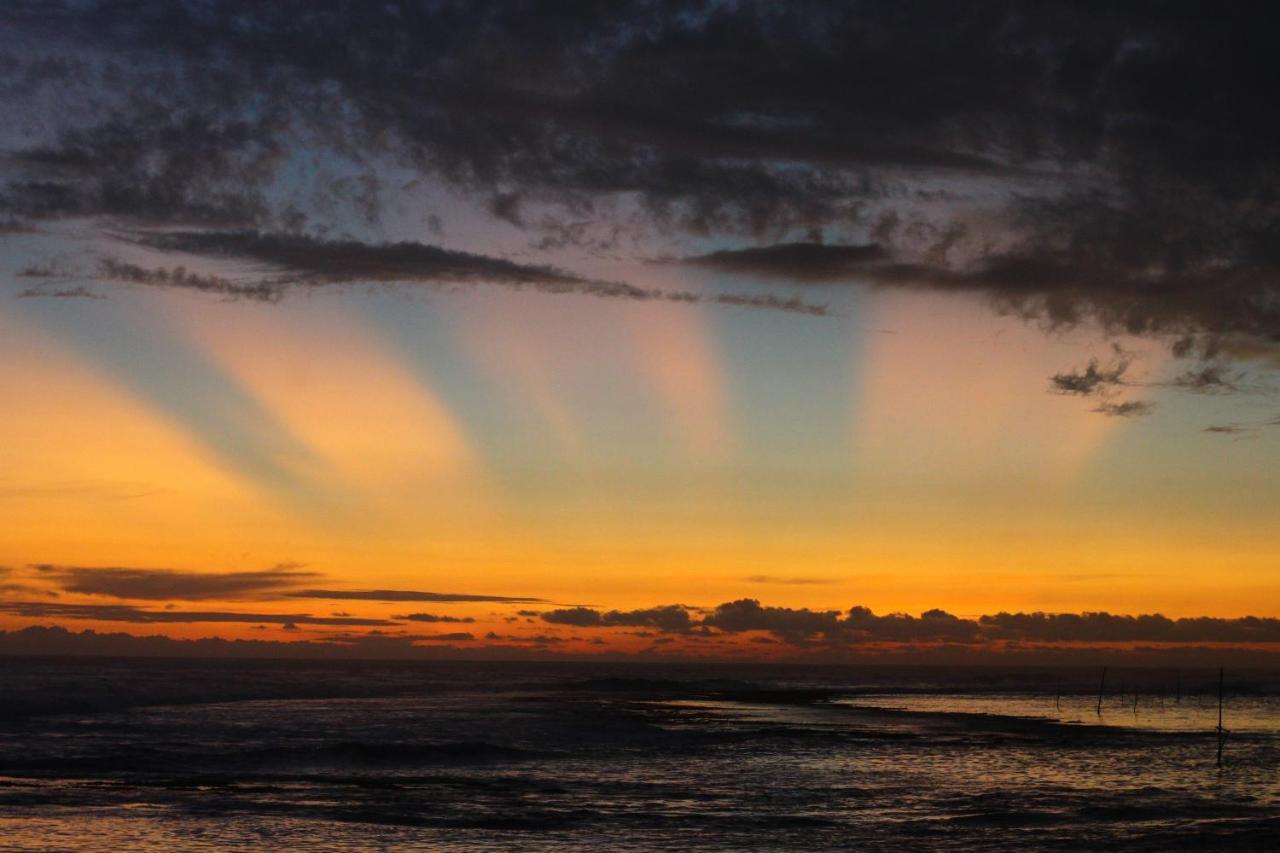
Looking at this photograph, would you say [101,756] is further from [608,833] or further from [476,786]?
[608,833]

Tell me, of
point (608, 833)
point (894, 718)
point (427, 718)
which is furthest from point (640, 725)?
point (608, 833)

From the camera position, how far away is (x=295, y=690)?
11519 cm

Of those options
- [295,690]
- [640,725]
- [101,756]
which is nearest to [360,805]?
[101,756]

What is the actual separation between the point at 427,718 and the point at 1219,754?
46.7m

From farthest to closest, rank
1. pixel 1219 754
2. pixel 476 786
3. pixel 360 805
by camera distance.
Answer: pixel 1219 754
pixel 476 786
pixel 360 805

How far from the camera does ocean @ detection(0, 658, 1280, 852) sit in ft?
101

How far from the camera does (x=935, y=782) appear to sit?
43250mm

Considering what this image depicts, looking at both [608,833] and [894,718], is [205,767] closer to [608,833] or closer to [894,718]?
[608,833]

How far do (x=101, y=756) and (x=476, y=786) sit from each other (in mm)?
18745

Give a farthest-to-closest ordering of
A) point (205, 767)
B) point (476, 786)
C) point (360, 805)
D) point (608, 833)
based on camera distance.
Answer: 1. point (205, 767)
2. point (476, 786)
3. point (360, 805)
4. point (608, 833)

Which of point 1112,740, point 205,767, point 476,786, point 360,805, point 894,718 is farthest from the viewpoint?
point 894,718

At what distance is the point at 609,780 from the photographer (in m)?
43.3

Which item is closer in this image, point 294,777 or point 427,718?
point 294,777

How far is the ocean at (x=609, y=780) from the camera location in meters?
30.6
